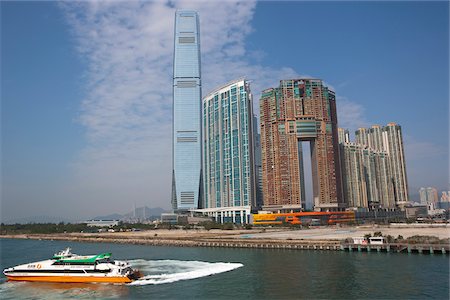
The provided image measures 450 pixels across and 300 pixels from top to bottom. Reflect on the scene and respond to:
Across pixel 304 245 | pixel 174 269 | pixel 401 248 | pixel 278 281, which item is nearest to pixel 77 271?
pixel 174 269

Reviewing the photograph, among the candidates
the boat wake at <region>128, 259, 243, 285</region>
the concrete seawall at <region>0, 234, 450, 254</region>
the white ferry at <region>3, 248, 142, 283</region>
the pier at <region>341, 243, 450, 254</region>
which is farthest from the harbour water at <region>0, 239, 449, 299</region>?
the concrete seawall at <region>0, 234, 450, 254</region>

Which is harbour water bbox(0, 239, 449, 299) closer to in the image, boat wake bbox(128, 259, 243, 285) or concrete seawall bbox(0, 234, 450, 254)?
boat wake bbox(128, 259, 243, 285)

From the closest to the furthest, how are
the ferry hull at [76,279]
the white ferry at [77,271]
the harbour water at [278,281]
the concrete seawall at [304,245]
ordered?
the harbour water at [278,281], the ferry hull at [76,279], the white ferry at [77,271], the concrete seawall at [304,245]

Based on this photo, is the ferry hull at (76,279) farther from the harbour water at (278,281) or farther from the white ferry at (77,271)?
the harbour water at (278,281)

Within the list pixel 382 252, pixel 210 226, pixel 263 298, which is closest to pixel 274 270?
pixel 263 298

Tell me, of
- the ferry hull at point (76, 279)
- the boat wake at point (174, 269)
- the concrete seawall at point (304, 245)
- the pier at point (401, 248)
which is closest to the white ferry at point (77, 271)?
the ferry hull at point (76, 279)

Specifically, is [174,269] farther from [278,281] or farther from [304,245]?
Result: [304,245]

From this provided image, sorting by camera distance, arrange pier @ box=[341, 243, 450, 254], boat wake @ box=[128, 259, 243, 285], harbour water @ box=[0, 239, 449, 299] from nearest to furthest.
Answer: harbour water @ box=[0, 239, 449, 299]
boat wake @ box=[128, 259, 243, 285]
pier @ box=[341, 243, 450, 254]

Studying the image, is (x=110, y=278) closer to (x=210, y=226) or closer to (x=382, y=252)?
(x=382, y=252)
